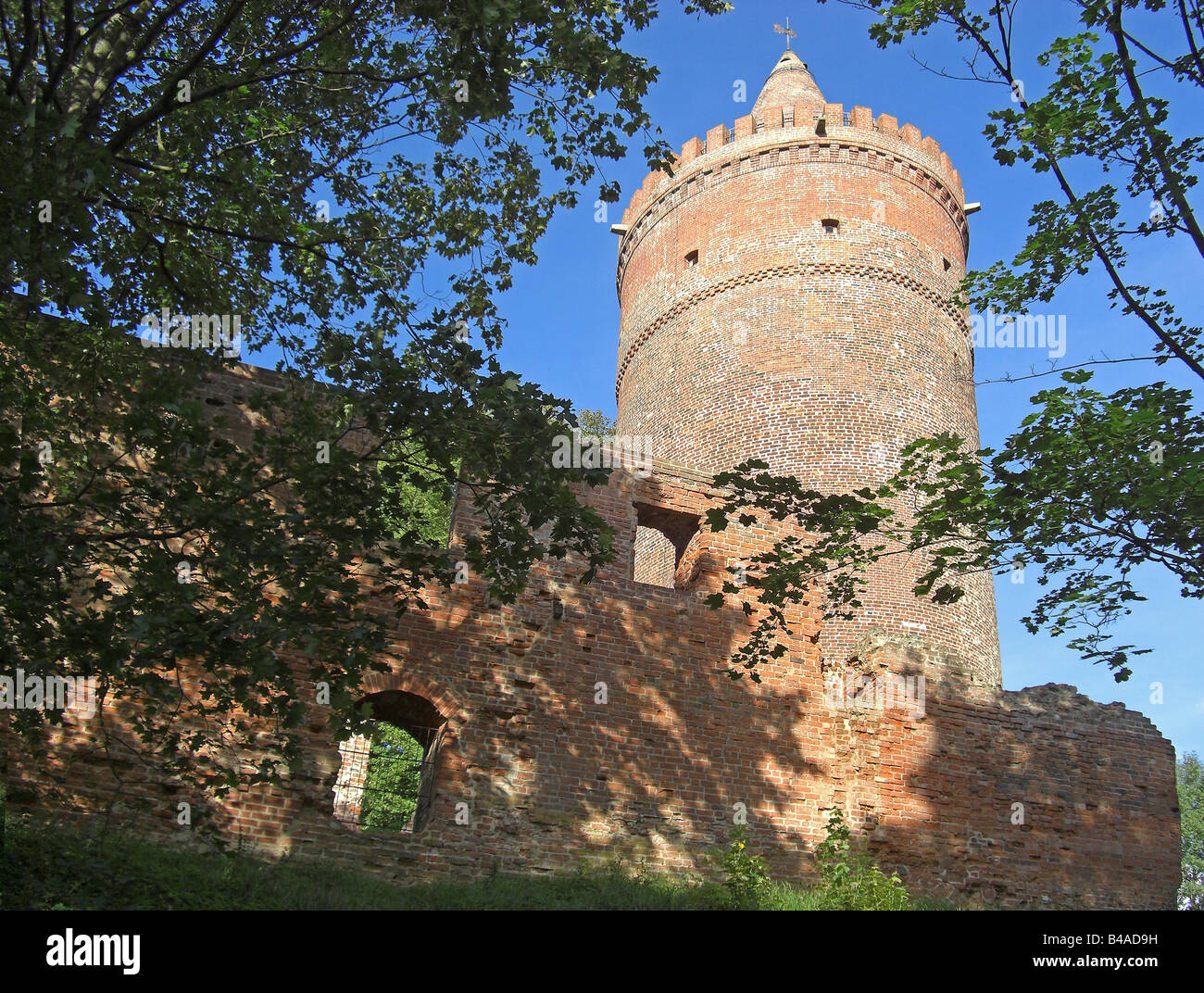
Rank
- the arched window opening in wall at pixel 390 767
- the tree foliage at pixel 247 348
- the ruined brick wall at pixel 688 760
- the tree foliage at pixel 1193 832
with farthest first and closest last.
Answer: the tree foliage at pixel 1193 832
the arched window opening in wall at pixel 390 767
the ruined brick wall at pixel 688 760
the tree foliage at pixel 247 348

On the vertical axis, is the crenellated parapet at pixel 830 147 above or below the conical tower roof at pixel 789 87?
below

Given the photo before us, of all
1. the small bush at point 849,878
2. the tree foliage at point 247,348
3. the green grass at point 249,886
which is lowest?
the small bush at point 849,878

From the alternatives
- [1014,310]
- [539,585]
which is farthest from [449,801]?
[1014,310]

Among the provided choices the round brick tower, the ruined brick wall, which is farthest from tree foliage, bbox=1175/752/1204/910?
the ruined brick wall

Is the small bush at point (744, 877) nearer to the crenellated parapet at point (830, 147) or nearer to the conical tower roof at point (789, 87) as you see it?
the crenellated parapet at point (830, 147)

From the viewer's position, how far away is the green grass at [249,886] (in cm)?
629

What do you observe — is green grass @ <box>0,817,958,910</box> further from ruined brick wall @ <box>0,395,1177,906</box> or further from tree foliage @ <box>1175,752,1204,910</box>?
tree foliage @ <box>1175,752,1204,910</box>

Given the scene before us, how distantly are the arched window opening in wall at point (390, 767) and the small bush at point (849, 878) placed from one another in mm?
4124

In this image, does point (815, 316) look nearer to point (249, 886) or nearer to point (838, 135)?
point (838, 135)

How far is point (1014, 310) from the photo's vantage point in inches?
381

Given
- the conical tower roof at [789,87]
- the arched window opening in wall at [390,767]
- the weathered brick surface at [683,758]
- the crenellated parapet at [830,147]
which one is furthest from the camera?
the conical tower roof at [789,87]

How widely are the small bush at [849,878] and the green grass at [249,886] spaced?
0.77ft

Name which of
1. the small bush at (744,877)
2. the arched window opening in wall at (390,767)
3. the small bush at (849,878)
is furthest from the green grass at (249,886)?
the arched window opening in wall at (390,767)

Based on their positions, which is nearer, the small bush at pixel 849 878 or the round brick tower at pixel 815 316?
the small bush at pixel 849 878
